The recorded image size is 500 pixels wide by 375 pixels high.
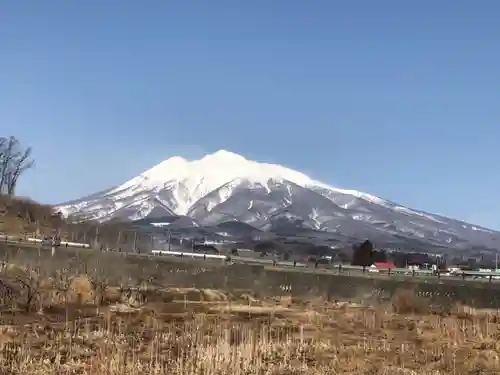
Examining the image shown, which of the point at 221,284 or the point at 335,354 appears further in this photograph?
the point at 221,284

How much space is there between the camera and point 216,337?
15180 mm

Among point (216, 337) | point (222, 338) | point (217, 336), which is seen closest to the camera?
point (222, 338)

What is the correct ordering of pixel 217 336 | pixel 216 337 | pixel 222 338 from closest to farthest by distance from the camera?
pixel 222 338 → pixel 216 337 → pixel 217 336

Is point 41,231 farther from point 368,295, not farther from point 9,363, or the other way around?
point 9,363

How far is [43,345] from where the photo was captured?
13102 mm

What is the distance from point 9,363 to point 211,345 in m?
4.29

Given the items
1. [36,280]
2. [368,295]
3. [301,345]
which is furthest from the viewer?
[368,295]

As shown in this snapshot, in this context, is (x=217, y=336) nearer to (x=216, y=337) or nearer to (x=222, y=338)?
(x=216, y=337)

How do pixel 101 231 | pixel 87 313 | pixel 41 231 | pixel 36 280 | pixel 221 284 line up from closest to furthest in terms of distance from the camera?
1. pixel 87 313
2. pixel 36 280
3. pixel 221 284
4. pixel 41 231
5. pixel 101 231

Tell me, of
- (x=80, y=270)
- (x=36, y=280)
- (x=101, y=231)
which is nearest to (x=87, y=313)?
(x=36, y=280)

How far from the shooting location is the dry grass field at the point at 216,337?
11.3 metres

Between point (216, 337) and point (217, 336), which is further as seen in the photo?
point (217, 336)

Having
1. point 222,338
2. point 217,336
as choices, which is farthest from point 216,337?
point 222,338

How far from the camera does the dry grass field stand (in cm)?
1126
